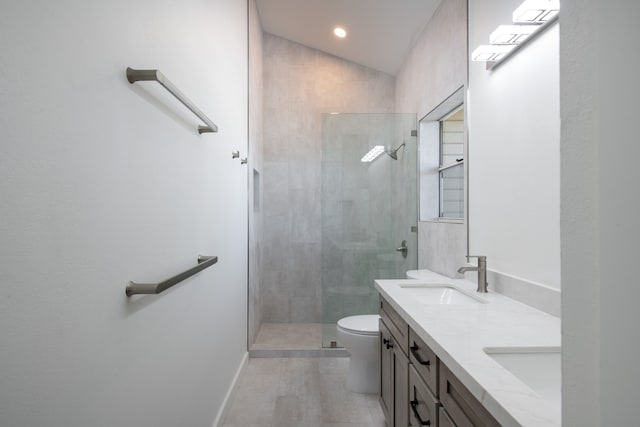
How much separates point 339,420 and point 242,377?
34.0 inches

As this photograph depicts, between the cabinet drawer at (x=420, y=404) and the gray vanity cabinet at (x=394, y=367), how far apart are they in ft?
0.23

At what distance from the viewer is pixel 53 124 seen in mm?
664

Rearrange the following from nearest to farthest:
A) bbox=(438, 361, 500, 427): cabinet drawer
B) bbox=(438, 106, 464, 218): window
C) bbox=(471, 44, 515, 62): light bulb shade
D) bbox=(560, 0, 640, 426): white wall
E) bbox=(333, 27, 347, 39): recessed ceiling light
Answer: bbox=(560, 0, 640, 426): white wall
bbox=(438, 361, 500, 427): cabinet drawer
bbox=(471, 44, 515, 62): light bulb shade
bbox=(438, 106, 464, 218): window
bbox=(333, 27, 347, 39): recessed ceiling light

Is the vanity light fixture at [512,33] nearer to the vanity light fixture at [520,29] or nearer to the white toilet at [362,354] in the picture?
the vanity light fixture at [520,29]

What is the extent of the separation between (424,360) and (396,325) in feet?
1.39

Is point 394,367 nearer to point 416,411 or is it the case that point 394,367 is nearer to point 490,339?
point 416,411

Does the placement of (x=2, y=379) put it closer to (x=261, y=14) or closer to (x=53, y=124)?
(x=53, y=124)

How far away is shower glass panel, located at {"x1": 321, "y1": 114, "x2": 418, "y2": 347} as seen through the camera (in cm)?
299

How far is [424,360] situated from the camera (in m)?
1.24

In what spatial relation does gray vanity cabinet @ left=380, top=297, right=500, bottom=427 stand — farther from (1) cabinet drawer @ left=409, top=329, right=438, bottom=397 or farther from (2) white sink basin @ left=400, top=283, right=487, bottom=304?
(2) white sink basin @ left=400, top=283, right=487, bottom=304

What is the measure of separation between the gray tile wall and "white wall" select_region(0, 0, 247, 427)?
7.08 ft

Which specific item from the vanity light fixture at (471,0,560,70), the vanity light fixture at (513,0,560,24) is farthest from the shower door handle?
the vanity light fixture at (513,0,560,24)

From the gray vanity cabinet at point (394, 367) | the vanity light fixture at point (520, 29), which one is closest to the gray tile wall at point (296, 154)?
the gray vanity cabinet at point (394, 367)

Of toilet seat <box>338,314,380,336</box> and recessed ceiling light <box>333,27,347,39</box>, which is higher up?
recessed ceiling light <box>333,27,347,39</box>
